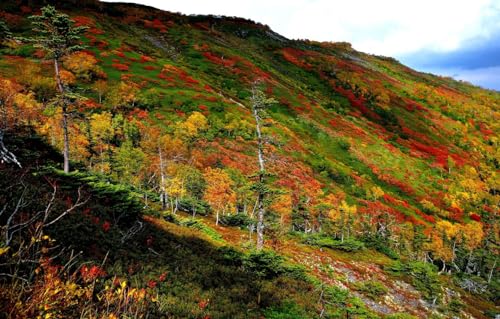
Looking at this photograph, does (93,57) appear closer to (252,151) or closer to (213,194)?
(252,151)

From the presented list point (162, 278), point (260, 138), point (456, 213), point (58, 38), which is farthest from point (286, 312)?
point (456, 213)

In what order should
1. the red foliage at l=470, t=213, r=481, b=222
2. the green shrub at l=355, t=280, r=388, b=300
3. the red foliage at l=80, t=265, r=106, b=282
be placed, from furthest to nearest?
1. the red foliage at l=470, t=213, r=481, b=222
2. the green shrub at l=355, t=280, r=388, b=300
3. the red foliage at l=80, t=265, r=106, b=282

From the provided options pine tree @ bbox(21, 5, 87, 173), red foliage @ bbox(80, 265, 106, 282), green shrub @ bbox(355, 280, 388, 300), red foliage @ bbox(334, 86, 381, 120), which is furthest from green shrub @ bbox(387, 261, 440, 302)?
red foliage @ bbox(334, 86, 381, 120)

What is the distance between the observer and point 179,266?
47.9ft

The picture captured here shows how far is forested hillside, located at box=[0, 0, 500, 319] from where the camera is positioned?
37.4 feet

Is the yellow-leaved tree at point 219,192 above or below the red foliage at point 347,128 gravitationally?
below

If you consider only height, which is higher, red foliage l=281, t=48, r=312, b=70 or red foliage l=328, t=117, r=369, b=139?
red foliage l=281, t=48, r=312, b=70

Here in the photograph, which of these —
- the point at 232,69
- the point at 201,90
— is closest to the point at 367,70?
the point at 232,69

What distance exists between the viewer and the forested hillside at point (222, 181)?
11391 millimetres

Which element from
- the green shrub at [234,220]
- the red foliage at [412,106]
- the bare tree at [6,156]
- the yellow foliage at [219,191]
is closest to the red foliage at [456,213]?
the green shrub at [234,220]

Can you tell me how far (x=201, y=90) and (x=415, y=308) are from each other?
60.8 metres

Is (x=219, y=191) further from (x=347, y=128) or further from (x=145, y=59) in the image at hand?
(x=145, y=59)

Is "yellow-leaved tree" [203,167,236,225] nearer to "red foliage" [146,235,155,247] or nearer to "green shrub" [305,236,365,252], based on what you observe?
"green shrub" [305,236,365,252]

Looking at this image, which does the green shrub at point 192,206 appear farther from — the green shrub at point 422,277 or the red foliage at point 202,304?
the red foliage at point 202,304
